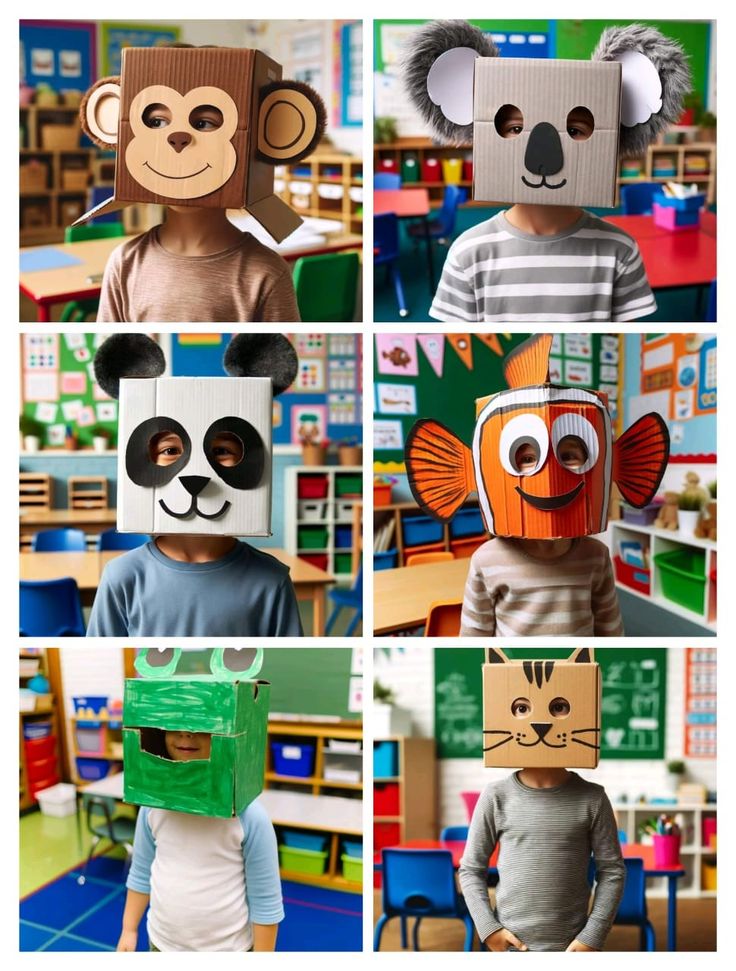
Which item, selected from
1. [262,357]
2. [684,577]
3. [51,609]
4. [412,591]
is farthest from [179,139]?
[684,577]

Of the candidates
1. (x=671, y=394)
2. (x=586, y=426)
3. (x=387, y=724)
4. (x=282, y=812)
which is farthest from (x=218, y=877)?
(x=671, y=394)

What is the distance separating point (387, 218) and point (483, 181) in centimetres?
133

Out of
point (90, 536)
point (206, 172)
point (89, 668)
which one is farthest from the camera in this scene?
point (90, 536)

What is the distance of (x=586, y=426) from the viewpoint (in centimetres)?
118

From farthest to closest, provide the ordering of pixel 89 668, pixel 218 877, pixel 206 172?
pixel 89 668 → pixel 218 877 → pixel 206 172

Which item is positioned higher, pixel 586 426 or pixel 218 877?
pixel 586 426

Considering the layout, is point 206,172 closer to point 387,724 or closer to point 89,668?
point 89,668

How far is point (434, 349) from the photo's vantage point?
2572mm

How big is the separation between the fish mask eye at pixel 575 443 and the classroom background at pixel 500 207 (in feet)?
2.64

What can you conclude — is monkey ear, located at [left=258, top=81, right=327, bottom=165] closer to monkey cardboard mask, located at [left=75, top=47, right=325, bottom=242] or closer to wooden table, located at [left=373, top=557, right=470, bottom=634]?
monkey cardboard mask, located at [left=75, top=47, right=325, bottom=242]

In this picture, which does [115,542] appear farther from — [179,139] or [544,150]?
[544,150]

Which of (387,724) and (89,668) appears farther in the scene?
(387,724)

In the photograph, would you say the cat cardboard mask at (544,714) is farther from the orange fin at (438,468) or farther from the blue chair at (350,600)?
the blue chair at (350,600)

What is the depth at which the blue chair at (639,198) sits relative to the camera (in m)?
2.91
